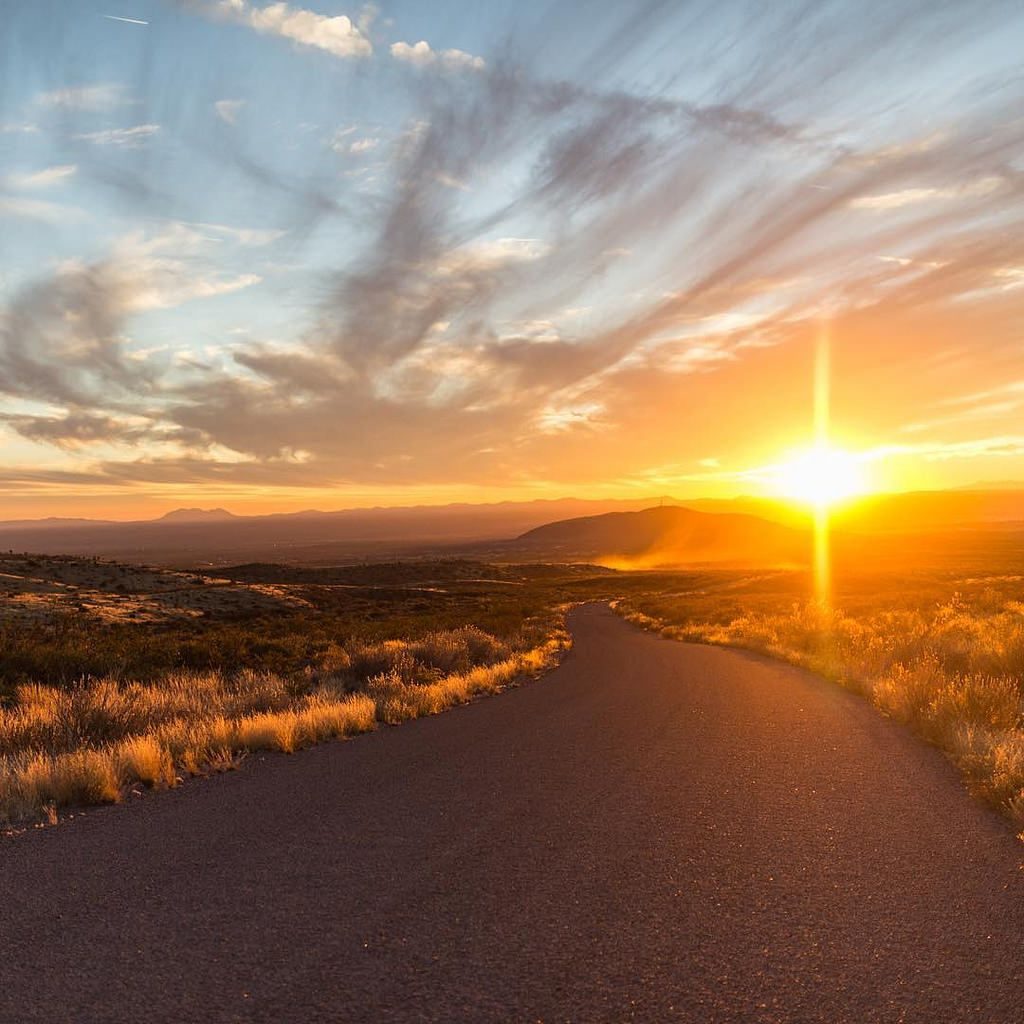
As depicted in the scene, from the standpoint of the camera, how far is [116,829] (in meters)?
6.08

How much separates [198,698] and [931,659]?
14.6 meters

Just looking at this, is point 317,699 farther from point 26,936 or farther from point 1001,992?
point 1001,992

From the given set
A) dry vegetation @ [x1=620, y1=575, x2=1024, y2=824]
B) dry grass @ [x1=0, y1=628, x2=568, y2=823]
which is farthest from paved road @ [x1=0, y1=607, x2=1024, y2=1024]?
dry grass @ [x1=0, y1=628, x2=568, y2=823]

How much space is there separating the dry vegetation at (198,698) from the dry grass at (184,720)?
0.02 metres

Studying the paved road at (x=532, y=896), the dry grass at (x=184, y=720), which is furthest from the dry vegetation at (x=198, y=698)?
the paved road at (x=532, y=896)

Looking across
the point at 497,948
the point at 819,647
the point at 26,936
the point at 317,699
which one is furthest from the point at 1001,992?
the point at 819,647

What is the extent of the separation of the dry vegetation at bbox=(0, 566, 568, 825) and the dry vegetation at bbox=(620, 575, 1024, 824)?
25.0ft

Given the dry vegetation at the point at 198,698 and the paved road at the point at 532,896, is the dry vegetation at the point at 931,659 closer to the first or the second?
the paved road at the point at 532,896

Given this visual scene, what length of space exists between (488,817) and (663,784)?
2172mm

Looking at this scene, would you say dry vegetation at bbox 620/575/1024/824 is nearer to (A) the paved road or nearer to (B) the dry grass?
(A) the paved road

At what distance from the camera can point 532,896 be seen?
469 centimetres

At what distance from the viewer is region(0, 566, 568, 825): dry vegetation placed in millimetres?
7516

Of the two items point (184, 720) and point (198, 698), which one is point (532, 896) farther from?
point (198, 698)

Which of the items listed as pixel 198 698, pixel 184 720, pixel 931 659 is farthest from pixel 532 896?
pixel 931 659
